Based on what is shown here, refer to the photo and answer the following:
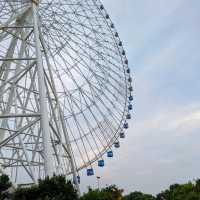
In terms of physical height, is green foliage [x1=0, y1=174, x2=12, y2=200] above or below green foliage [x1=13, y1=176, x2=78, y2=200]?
above

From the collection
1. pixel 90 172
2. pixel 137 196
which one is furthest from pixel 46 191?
pixel 137 196

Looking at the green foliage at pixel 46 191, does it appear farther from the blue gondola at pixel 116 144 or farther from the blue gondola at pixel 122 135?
the blue gondola at pixel 122 135

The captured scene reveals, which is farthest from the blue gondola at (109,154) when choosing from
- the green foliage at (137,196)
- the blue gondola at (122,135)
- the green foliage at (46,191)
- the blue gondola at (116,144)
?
the green foliage at (137,196)

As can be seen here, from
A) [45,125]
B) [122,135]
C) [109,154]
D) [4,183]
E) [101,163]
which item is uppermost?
[122,135]

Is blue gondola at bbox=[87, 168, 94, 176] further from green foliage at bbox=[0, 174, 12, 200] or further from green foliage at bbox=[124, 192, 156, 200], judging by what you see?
green foliage at bbox=[124, 192, 156, 200]

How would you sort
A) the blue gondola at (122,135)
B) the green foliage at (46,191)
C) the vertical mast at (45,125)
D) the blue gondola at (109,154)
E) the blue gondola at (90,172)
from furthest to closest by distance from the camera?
1. the blue gondola at (122,135)
2. the blue gondola at (109,154)
3. the blue gondola at (90,172)
4. the vertical mast at (45,125)
5. the green foliage at (46,191)

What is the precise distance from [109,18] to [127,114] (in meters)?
7.53

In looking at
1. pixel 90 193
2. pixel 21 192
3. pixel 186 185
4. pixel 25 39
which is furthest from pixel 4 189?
pixel 186 185

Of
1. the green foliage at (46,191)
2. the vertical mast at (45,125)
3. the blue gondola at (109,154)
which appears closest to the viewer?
the green foliage at (46,191)

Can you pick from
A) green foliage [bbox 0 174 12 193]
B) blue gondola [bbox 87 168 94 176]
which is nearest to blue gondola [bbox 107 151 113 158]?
blue gondola [bbox 87 168 94 176]

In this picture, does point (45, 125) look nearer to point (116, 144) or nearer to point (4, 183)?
point (4, 183)

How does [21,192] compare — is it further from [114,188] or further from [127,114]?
[114,188]

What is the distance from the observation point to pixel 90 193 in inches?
1203

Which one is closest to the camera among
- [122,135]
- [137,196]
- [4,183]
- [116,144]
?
[4,183]
